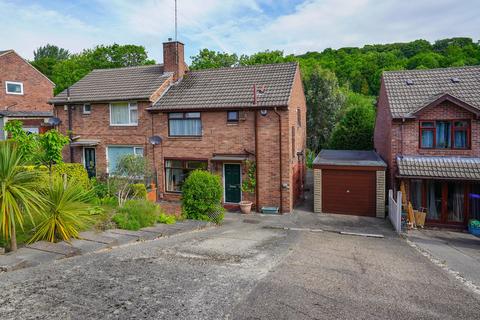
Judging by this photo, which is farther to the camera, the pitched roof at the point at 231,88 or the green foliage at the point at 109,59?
the green foliage at the point at 109,59

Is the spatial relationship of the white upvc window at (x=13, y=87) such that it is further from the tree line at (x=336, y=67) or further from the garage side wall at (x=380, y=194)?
the garage side wall at (x=380, y=194)

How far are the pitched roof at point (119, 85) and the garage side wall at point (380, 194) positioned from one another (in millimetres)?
13143

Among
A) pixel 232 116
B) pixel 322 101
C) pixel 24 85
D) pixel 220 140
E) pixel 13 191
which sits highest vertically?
pixel 24 85

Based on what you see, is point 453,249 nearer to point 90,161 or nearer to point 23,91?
point 90,161

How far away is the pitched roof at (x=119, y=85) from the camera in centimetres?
2095

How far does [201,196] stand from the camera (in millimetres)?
14914

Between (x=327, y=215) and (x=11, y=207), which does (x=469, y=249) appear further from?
(x=11, y=207)

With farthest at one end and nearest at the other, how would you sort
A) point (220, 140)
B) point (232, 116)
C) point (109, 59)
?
point (109, 59) → point (220, 140) → point (232, 116)

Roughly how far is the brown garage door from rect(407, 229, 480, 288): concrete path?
9.01ft

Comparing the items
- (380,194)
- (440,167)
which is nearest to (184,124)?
(380,194)

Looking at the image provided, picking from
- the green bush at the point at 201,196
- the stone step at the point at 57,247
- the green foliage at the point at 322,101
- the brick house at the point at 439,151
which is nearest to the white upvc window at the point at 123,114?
the green bush at the point at 201,196

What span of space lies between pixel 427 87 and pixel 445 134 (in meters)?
3.09

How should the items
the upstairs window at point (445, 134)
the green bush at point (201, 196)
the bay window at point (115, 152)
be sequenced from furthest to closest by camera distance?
1. the bay window at point (115, 152)
2. the upstairs window at point (445, 134)
3. the green bush at point (201, 196)

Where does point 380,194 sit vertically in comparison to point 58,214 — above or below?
below
